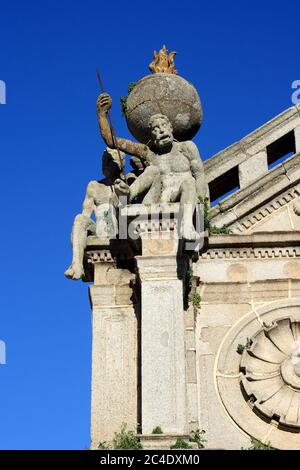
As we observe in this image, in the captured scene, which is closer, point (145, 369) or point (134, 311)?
point (145, 369)

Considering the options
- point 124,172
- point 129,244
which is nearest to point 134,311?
point 129,244

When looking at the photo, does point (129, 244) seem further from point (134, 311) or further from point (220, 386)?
point (220, 386)

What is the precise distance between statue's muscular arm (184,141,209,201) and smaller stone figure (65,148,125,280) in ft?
3.22

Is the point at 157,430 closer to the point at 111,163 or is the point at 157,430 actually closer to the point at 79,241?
the point at 79,241

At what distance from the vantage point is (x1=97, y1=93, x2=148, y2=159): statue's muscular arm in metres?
18.8

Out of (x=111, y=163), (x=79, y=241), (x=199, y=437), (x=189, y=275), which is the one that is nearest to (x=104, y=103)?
(x=111, y=163)

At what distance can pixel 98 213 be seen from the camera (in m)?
18.8

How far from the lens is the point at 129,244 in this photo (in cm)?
1811

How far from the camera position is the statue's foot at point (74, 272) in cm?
1786

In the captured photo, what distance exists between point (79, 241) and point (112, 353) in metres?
1.63

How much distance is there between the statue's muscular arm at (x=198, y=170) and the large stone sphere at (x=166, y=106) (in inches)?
21.9

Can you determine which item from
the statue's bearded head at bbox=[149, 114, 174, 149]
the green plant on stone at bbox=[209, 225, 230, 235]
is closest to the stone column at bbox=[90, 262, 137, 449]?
the green plant on stone at bbox=[209, 225, 230, 235]
